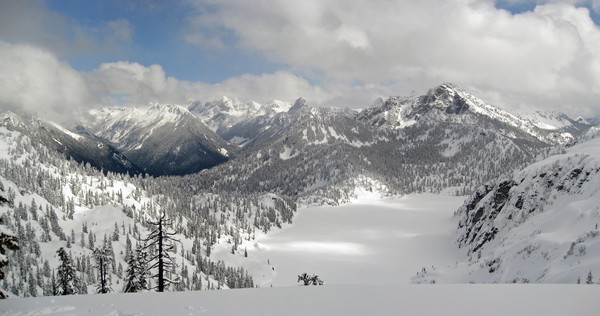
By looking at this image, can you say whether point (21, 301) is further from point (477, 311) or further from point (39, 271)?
point (39, 271)

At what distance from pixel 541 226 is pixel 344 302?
6063cm

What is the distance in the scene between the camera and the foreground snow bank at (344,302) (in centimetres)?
1723

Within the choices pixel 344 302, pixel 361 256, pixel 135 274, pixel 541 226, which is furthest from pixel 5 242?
pixel 361 256

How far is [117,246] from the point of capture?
190 metres

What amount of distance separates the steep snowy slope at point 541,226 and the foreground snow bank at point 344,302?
17912mm

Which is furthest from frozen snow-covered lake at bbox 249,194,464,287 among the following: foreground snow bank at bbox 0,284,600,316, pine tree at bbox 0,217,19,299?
pine tree at bbox 0,217,19,299

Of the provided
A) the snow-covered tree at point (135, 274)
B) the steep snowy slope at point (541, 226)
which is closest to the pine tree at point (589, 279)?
the steep snowy slope at point (541, 226)

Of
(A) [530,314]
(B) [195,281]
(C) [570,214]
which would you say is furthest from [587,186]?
(B) [195,281]

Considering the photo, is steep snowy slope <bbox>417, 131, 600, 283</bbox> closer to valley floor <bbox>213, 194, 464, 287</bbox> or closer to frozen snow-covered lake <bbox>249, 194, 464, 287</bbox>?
frozen snow-covered lake <bbox>249, 194, 464, 287</bbox>

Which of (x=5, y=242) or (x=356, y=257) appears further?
(x=356, y=257)

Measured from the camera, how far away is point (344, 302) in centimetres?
1898

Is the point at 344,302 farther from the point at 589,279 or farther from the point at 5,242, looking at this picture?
the point at 589,279

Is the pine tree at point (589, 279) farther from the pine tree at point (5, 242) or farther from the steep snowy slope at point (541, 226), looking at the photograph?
the pine tree at point (5, 242)

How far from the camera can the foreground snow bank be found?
56.5 feet
